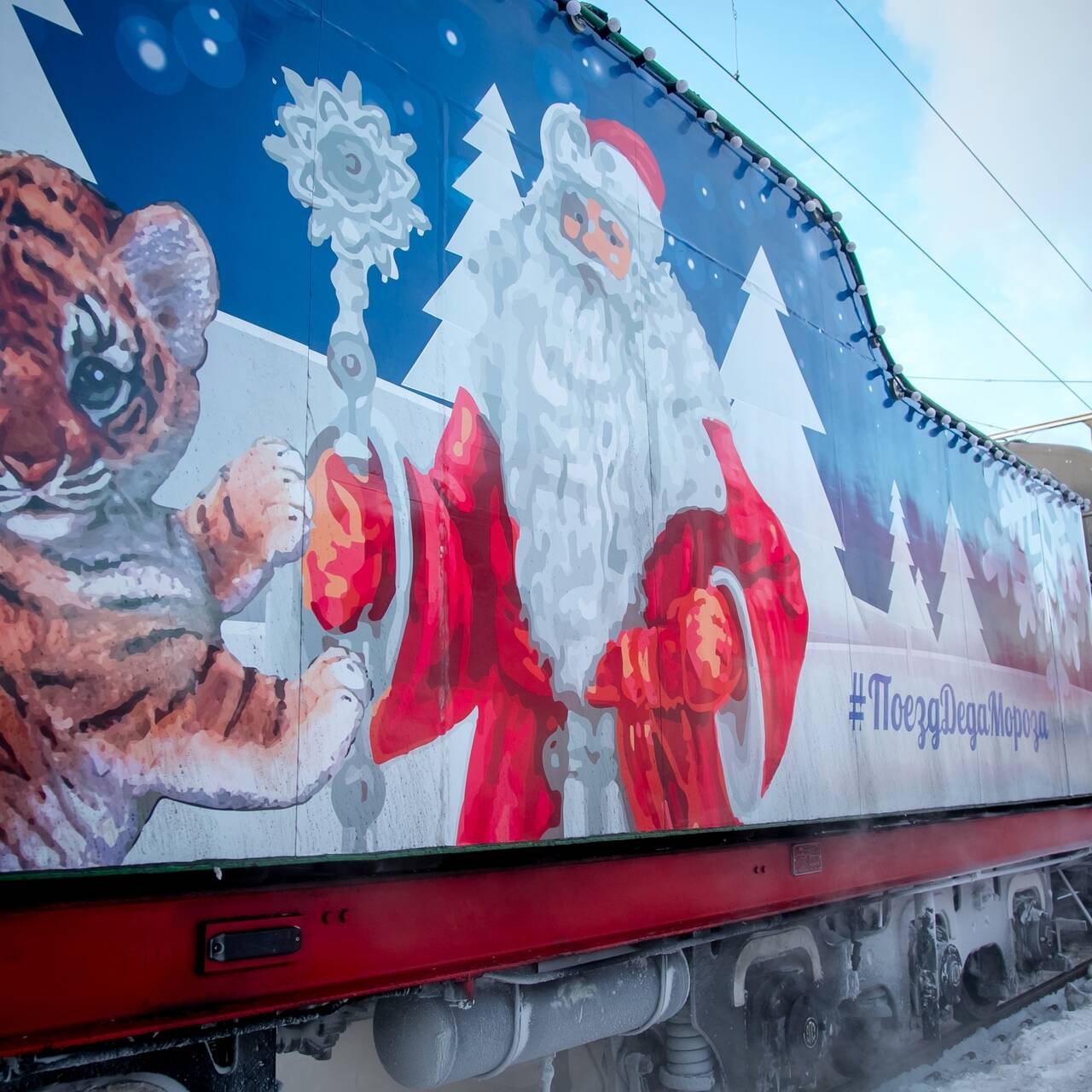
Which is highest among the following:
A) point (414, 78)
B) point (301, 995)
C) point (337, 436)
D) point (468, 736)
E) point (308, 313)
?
point (414, 78)

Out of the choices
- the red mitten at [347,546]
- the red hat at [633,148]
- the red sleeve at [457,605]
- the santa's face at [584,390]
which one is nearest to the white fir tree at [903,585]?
the santa's face at [584,390]

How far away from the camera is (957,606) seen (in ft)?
16.6

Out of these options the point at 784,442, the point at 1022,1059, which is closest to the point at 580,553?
the point at 784,442

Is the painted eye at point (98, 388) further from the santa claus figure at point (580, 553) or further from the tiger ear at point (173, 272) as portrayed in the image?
the santa claus figure at point (580, 553)

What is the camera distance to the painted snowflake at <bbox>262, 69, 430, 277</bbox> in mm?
2184

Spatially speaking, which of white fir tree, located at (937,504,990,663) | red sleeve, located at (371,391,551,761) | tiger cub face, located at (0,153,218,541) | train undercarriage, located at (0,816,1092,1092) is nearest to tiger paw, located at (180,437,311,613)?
tiger cub face, located at (0,153,218,541)

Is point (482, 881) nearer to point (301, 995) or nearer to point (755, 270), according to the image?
point (301, 995)

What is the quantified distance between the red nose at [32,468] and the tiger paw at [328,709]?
616 millimetres

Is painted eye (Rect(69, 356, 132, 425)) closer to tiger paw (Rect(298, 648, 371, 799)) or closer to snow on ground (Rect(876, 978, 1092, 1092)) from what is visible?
tiger paw (Rect(298, 648, 371, 799))

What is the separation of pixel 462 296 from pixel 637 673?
46.8 inches

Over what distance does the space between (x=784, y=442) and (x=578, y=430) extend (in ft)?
4.23

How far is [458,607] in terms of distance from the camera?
2338mm

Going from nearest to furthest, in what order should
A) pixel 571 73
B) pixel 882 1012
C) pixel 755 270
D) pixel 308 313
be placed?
pixel 308 313 → pixel 571 73 → pixel 755 270 → pixel 882 1012

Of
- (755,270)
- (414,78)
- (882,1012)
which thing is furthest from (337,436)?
(882,1012)
